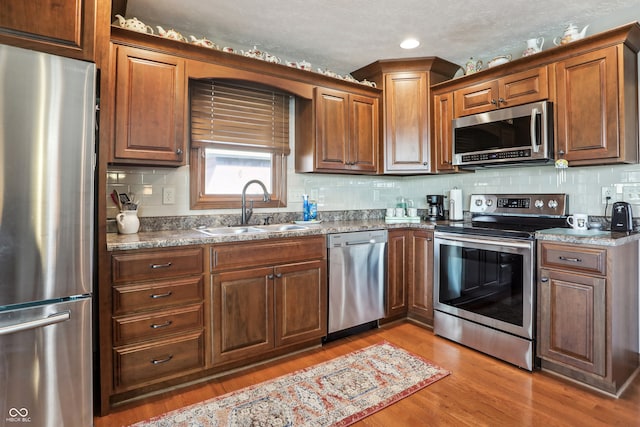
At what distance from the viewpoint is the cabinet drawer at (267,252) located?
218 cm

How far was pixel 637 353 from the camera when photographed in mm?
2305

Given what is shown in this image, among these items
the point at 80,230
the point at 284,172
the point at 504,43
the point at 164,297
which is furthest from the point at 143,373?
the point at 504,43

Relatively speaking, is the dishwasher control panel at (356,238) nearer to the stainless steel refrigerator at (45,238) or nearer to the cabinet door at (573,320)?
the cabinet door at (573,320)

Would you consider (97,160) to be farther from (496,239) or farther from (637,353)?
(637,353)

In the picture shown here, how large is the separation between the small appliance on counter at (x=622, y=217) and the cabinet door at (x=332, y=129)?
2.00 metres

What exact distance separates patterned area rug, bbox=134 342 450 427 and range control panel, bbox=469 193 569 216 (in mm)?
1527

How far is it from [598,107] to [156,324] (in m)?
3.14

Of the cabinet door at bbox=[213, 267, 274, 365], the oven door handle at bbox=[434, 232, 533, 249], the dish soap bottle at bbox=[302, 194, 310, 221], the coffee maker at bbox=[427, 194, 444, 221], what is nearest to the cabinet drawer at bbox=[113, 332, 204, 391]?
the cabinet door at bbox=[213, 267, 274, 365]

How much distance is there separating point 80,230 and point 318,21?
2.09 meters

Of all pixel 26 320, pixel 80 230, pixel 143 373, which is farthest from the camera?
pixel 143 373

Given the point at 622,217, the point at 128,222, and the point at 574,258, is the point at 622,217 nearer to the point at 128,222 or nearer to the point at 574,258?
the point at 574,258

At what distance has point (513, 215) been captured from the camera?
117 inches

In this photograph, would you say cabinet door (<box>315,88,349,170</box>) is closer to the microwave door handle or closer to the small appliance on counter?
the microwave door handle

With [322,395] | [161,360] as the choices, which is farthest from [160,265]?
[322,395]
